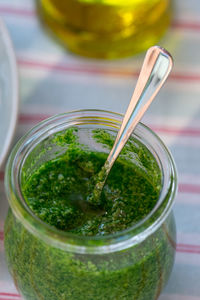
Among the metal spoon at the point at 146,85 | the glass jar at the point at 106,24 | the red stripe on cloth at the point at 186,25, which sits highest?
the red stripe on cloth at the point at 186,25

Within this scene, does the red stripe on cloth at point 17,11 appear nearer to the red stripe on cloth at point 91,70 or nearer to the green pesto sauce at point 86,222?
the red stripe on cloth at point 91,70

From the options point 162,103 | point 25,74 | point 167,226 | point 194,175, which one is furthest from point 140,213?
point 25,74

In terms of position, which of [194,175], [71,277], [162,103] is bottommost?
[71,277]

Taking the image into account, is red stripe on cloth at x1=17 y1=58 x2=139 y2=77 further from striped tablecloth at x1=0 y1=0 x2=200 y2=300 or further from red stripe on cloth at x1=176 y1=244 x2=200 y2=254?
red stripe on cloth at x1=176 y1=244 x2=200 y2=254

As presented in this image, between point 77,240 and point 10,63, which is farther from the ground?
point 10,63

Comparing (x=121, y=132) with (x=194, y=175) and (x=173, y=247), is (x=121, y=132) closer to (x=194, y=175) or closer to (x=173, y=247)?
(x=173, y=247)

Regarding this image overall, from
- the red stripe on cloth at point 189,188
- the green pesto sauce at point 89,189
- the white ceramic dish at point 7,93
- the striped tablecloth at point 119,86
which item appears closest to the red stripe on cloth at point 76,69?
the striped tablecloth at point 119,86

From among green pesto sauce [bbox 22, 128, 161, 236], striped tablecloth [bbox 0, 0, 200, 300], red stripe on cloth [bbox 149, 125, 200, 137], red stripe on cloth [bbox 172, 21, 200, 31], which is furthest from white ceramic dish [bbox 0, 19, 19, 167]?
red stripe on cloth [bbox 172, 21, 200, 31]
